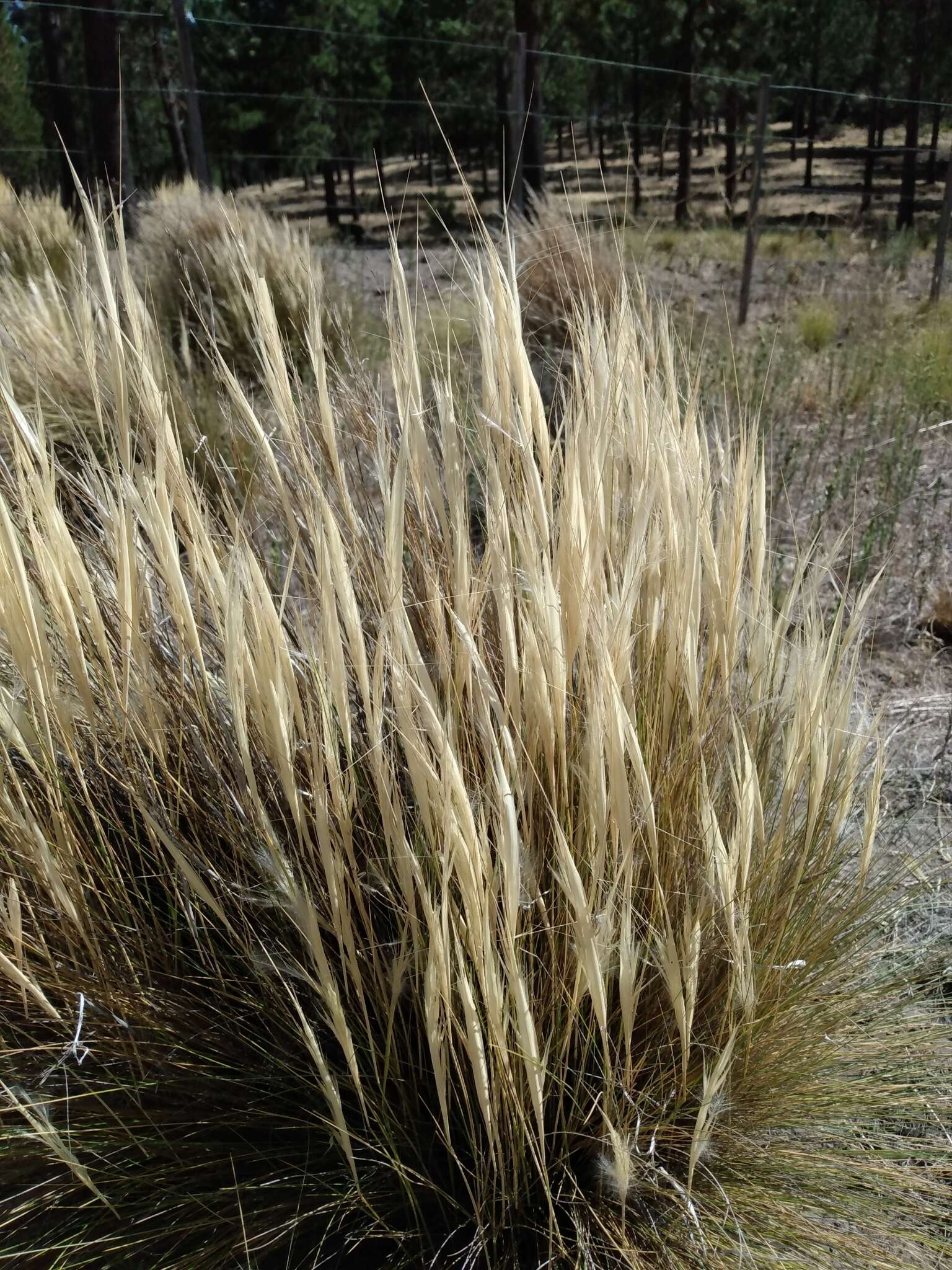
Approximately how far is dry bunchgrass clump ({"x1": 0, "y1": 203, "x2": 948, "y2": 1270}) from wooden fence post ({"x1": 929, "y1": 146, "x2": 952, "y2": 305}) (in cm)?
685

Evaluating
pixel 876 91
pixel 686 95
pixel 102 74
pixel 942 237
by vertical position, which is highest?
pixel 876 91

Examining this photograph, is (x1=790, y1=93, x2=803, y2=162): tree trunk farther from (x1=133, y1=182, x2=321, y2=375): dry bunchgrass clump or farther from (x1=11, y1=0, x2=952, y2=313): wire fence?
(x1=133, y1=182, x2=321, y2=375): dry bunchgrass clump

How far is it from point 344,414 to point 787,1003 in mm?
1208

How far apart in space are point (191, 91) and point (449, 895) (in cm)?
849

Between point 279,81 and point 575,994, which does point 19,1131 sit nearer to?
point 575,994

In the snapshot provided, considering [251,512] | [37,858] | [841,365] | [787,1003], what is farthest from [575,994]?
[841,365]

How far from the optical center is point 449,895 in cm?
99

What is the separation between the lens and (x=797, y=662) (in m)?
1.34

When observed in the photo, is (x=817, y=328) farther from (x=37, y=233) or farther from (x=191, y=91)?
(x=191, y=91)

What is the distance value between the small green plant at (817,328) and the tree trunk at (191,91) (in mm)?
4798

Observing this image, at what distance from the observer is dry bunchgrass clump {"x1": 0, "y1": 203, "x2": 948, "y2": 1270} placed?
3.37 feet

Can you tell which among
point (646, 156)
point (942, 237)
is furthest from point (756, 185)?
point (646, 156)

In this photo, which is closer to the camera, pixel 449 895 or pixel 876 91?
pixel 449 895

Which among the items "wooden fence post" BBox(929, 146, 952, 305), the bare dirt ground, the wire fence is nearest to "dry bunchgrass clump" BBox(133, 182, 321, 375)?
the bare dirt ground
